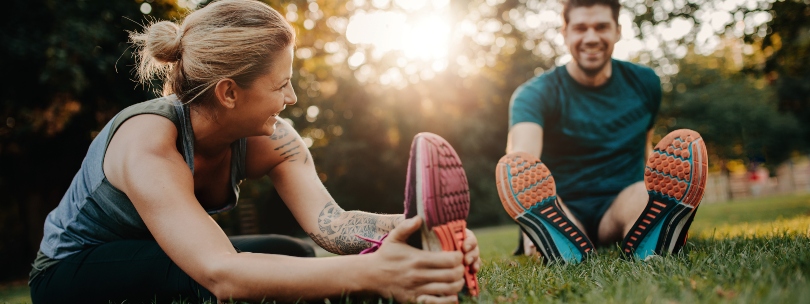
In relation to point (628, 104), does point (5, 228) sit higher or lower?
lower

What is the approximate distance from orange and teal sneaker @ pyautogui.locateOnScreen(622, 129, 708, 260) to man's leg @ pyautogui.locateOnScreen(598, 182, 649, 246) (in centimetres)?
28

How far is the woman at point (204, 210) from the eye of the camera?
1.50 metres

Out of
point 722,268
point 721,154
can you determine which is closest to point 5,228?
point 722,268

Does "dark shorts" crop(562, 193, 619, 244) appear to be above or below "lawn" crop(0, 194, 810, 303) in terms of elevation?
below

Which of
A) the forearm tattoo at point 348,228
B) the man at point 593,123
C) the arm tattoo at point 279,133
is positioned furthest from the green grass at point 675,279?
the arm tattoo at point 279,133

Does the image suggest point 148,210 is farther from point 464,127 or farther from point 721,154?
point 721,154

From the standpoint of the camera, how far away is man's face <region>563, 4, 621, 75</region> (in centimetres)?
318

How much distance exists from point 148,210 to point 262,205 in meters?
16.6

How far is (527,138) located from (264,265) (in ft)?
6.31

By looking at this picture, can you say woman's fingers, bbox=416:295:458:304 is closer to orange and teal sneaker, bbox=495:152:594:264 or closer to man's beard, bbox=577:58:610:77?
orange and teal sneaker, bbox=495:152:594:264

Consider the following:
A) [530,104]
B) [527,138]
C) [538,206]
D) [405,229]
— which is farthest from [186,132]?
[530,104]

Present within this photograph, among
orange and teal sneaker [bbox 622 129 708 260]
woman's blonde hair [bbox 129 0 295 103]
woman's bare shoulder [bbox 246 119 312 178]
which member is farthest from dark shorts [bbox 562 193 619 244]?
woman's blonde hair [bbox 129 0 295 103]

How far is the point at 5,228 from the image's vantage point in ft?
49.5

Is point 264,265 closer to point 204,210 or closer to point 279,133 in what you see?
point 204,210
